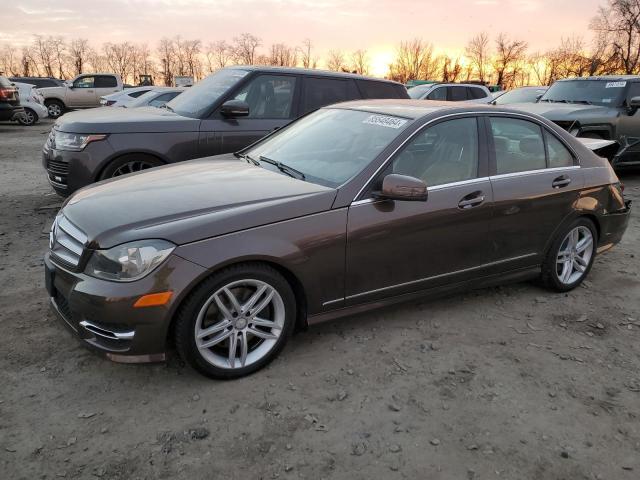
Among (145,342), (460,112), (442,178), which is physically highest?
(460,112)

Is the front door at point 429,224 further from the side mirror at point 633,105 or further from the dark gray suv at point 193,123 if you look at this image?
the side mirror at point 633,105

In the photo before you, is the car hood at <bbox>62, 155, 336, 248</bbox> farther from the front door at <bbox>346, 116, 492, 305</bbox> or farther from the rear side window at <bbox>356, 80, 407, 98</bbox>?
the rear side window at <bbox>356, 80, 407, 98</bbox>

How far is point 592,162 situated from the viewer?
4.42 m

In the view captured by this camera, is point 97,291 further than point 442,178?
No

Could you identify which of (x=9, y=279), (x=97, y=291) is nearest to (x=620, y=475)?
(x=97, y=291)

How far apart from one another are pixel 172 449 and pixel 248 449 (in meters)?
0.36

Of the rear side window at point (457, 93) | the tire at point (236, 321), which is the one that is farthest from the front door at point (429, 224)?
the rear side window at point (457, 93)

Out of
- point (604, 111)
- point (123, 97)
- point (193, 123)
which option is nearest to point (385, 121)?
point (193, 123)

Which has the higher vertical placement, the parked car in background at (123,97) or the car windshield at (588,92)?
the car windshield at (588,92)

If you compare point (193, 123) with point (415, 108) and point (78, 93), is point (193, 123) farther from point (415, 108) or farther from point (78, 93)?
point (78, 93)

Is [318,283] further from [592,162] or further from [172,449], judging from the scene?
[592,162]

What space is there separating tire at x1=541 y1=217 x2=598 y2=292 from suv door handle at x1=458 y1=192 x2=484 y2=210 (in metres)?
0.99

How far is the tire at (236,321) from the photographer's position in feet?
9.20

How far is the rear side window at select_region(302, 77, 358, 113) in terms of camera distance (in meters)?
6.20
